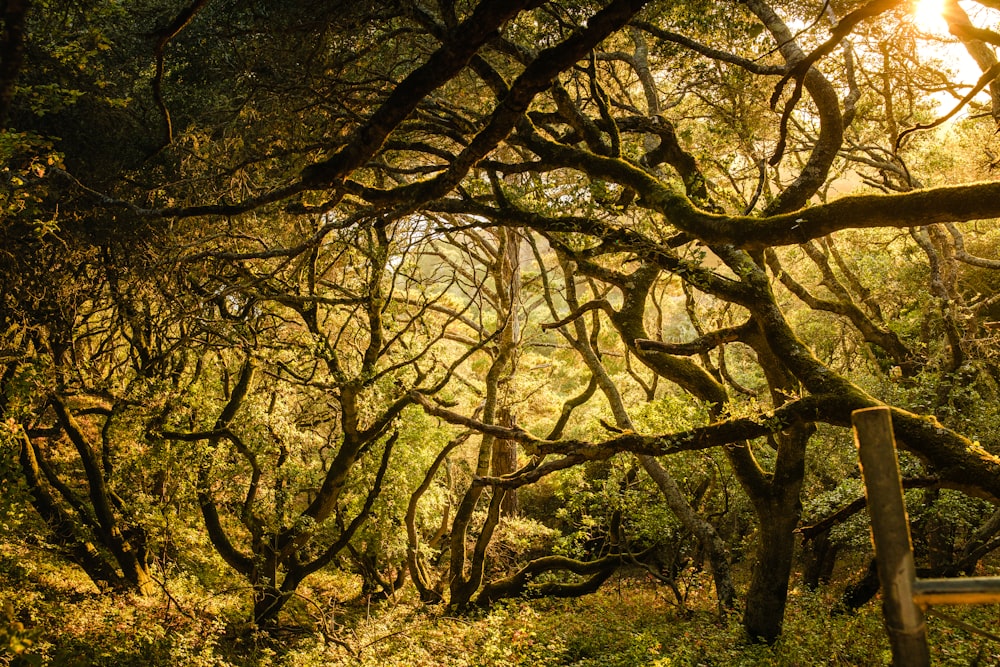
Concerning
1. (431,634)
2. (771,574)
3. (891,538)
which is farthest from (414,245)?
(891,538)

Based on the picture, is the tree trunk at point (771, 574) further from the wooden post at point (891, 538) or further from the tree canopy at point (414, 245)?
the wooden post at point (891, 538)

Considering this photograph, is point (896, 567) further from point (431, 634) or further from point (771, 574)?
point (431, 634)

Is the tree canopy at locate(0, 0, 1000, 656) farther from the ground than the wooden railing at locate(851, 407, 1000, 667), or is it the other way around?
the tree canopy at locate(0, 0, 1000, 656)

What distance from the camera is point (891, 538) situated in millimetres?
2254

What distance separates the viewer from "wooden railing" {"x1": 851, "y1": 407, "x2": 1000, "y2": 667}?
83.2 inches

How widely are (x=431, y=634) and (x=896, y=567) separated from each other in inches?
294

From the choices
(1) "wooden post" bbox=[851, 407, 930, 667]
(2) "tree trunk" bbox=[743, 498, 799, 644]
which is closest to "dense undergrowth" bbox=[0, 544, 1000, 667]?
(2) "tree trunk" bbox=[743, 498, 799, 644]

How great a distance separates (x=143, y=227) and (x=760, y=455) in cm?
970

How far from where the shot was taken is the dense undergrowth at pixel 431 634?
6695 mm

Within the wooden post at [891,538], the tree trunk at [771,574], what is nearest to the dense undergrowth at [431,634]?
the tree trunk at [771,574]

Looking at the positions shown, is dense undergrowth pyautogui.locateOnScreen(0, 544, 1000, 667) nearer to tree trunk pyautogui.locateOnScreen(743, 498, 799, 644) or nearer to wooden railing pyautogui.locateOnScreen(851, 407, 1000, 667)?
tree trunk pyautogui.locateOnScreen(743, 498, 799, 644)

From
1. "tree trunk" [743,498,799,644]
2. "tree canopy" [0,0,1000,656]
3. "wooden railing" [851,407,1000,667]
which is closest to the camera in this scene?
"wooden railing" [851,407,1000,667]

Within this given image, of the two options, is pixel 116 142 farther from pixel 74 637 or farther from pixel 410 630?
pixel 410 630

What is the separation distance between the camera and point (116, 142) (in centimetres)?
782
